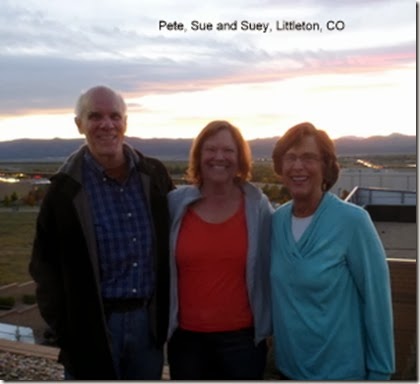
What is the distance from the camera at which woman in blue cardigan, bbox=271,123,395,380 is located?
223cm

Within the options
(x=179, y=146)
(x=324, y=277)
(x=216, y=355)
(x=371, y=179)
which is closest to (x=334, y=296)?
(x=324, y=277)

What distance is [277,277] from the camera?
93.0 inches

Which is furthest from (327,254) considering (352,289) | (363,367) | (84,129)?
(84,129)

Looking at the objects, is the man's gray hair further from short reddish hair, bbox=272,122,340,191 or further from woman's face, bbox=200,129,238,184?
short reddish hair, bbox=272,122,340,191

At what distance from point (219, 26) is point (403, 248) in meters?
4.15

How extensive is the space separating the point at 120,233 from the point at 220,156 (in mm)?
461

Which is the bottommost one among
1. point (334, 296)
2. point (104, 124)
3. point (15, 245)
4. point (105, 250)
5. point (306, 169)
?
point (15, 245)

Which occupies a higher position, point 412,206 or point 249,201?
point 249,201

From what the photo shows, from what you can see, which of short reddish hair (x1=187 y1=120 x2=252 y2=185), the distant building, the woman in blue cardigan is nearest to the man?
short reddish hair (x1=187 y1=120 x2=252 y2=185)

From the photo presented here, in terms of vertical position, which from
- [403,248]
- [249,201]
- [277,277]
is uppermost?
[249,201]

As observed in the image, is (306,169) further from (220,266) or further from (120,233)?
(120,233)

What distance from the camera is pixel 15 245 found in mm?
22969

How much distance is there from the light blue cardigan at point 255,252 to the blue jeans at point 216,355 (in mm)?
56

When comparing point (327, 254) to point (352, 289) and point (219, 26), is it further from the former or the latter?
point (219, 26)
